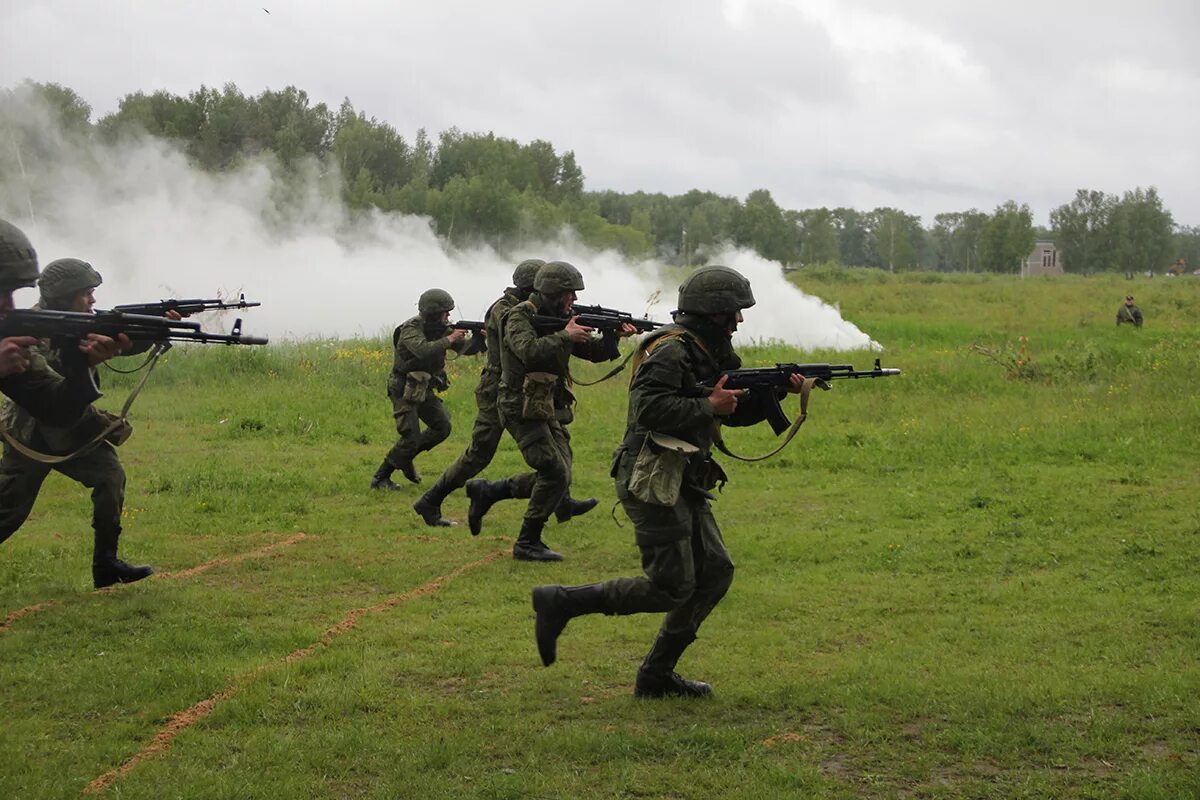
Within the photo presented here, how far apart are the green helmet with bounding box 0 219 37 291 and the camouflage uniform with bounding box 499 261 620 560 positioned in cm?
351

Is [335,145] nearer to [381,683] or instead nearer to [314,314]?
[314,314]

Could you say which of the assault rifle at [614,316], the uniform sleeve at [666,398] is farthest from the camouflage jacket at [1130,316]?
the uniform sleeve at [666,398]

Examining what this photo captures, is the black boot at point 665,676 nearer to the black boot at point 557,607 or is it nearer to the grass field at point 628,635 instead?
the grass field at point 628,635

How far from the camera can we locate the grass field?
16.8ft

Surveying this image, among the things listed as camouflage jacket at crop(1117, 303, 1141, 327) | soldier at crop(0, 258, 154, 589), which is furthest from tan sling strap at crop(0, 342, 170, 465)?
camouflage jacket at crop(1117, 303, 1141, 327)

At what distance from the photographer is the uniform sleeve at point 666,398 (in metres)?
5.81

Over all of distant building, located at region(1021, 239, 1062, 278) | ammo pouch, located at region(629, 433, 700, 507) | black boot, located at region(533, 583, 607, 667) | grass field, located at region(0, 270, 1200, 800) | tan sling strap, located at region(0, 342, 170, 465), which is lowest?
grass field, located at region(0, 270, 1200, 800)

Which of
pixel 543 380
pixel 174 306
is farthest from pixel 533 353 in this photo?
pixel 174 306

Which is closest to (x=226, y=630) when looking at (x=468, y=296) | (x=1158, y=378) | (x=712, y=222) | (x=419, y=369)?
(x=419, y=369)

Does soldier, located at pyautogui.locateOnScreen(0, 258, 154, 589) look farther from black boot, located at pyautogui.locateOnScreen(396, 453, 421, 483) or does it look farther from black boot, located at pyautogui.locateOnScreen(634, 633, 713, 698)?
black boot, located at pyautogui.locateOnScreen(396, 453, 421, 483)

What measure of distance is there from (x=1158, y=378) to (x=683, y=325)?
15.7 meters

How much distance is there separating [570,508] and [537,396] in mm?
1632

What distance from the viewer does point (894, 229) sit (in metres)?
106

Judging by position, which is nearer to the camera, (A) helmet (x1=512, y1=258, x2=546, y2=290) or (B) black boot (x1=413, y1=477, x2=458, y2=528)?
(A) helmet (x1=512, y1=258, x2=546, y2=290)
